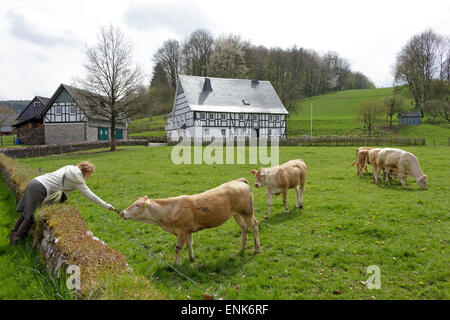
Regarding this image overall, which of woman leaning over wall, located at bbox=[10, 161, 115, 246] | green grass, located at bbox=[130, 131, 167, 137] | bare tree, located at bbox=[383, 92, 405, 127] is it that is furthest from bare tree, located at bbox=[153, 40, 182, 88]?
woman leaning over wall, located at bbox=[10, 161, 115, 246]

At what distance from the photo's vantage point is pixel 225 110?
147ft

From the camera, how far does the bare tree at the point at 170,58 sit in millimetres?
77562

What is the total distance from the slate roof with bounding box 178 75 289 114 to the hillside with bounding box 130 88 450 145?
832 centimetres

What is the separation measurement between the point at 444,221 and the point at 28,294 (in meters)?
9.85

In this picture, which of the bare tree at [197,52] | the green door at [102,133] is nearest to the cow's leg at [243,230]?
the green door at [102,133]

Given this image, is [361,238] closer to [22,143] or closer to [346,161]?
[346,161]

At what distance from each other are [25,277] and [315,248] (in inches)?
227

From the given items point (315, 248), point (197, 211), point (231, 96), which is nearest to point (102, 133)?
point (231, 96)

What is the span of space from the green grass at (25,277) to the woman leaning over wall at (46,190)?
43cm

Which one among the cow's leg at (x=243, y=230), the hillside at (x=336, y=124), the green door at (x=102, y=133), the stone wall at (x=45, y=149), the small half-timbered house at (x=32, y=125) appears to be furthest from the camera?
the hillside at (x=336, y=124)

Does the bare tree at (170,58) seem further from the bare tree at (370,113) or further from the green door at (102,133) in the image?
the bare tree at (370,113)

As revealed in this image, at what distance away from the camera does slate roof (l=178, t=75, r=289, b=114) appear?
4503 centimetres

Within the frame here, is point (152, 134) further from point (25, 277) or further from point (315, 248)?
point (315, 248)

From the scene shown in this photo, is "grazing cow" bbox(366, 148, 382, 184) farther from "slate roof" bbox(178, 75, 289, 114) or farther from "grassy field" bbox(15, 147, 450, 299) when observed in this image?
"slate roof" bbox(178, 75, 289, 114)
